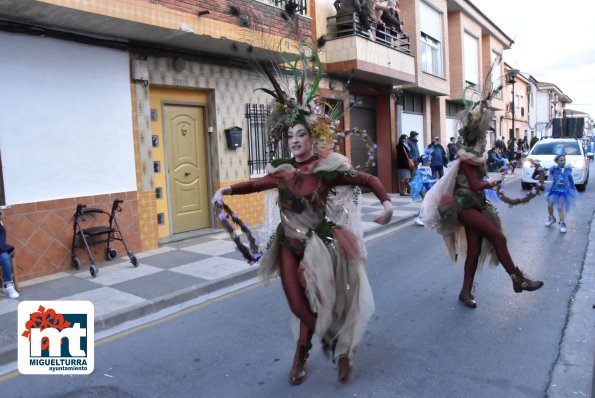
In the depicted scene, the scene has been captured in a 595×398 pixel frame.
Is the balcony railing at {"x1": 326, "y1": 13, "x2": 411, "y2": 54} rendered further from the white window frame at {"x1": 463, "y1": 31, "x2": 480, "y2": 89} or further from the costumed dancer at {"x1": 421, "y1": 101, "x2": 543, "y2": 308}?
the white window frame at {"x1": 463, "y1": 31, "x2": 480, "y2": 89}

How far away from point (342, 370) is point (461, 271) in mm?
3601

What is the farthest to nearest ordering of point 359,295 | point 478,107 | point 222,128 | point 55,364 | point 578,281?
point 222,128 → point 578,281 → point 478,107 → point 55,364 → point 359,295

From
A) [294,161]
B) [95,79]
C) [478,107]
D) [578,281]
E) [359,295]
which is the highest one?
[95,79]

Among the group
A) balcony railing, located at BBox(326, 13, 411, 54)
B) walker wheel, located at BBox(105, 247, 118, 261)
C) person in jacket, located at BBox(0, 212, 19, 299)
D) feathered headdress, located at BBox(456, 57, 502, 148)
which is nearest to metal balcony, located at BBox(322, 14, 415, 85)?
balcony railing, located at BBox(326, 13, 411, 54)

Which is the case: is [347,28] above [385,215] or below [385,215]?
above

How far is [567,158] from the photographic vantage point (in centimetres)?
1569

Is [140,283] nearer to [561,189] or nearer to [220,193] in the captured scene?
[220,193]

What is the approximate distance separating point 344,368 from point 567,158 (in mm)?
15077

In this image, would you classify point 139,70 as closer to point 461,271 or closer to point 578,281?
point 461,271

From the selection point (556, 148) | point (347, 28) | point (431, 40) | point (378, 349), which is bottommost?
point (378, 349)

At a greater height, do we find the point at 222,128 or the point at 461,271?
the point at 222,128

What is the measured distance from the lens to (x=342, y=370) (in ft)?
11.5

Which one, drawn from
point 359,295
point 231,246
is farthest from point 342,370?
point 231,246

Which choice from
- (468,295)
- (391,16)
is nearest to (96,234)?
(468,295)
